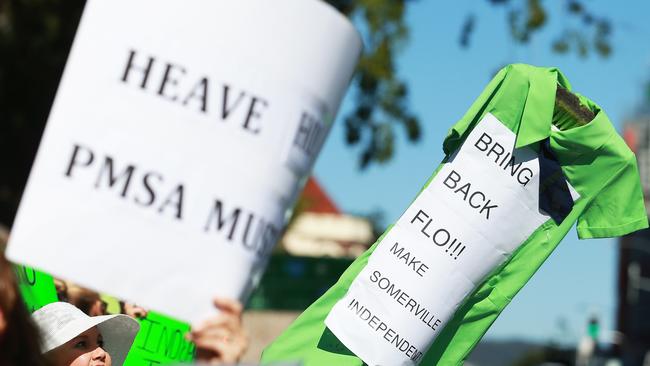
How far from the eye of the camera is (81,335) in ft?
13.5

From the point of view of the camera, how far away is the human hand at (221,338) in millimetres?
3145

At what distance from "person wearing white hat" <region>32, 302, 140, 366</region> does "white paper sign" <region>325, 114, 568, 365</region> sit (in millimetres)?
542

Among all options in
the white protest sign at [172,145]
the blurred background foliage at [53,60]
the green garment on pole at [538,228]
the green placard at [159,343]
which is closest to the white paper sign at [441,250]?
the green garment on pole at [538,228]

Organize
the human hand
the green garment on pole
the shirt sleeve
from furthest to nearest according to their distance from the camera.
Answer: the shirt sleeve < the green garment on pole < the human hand

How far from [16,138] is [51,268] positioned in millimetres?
16028

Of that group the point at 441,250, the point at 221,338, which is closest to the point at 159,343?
the point at 441,250

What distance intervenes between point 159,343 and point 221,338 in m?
1.49

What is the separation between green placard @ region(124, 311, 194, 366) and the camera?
455cm

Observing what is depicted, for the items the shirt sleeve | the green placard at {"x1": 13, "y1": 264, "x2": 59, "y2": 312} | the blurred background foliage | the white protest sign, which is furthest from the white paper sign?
the blurred background foliage

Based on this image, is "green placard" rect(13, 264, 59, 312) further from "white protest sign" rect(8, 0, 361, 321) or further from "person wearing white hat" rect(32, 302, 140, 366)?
"white protest sign" rect(8, 0, 361, 321)

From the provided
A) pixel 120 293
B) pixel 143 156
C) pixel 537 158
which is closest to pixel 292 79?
pixel 143 156

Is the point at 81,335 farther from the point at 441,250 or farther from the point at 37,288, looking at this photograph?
the point at 441,250

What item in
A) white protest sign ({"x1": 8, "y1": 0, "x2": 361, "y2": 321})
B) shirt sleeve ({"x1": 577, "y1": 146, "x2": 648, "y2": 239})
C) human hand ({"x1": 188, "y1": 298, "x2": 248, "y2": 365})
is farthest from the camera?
shirt sleeve ({"x1": 577, "y1": 146, "x2": 648, "y2": 239})

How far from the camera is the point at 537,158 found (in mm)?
4328
